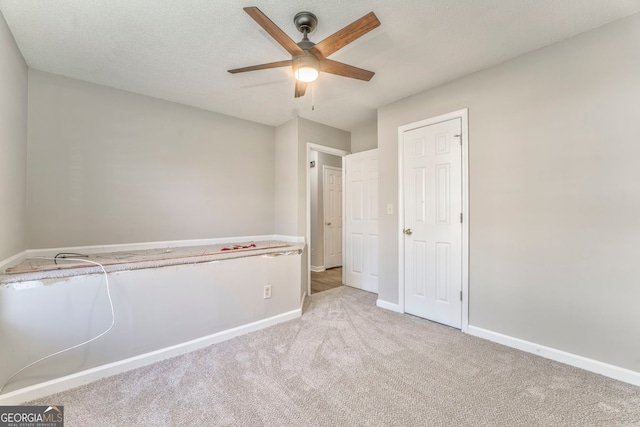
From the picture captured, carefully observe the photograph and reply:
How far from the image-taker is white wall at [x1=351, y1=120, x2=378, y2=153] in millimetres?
3955

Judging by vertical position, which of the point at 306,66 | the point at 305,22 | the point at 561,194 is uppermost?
the point at 305,22

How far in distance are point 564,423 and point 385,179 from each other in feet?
8.06

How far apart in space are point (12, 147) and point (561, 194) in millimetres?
4185

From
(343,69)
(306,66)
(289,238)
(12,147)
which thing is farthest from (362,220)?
(12,147)

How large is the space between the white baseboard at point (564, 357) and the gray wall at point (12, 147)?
12.5ft

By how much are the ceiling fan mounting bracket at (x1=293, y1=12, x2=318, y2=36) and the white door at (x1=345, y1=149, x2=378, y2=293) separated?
2214 millimetres

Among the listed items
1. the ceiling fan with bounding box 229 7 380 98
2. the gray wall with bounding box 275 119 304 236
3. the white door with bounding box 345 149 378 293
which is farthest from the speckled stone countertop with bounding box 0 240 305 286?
the ceiling fan with bounding box 229 7 380 98

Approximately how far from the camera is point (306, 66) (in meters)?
1.71

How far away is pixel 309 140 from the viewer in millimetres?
3730

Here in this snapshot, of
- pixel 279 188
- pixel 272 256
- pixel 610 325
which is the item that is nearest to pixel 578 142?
pixel 610 325

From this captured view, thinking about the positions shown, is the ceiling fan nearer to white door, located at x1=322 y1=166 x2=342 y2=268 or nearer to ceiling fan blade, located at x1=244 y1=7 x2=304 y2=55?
ceiling fan blade, located at x1=244 y1=7 x2=304 y2=55

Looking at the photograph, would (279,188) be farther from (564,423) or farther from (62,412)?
(564,423)

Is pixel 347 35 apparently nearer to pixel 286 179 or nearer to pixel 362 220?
pixel 286 179

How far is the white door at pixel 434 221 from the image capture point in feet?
8.61
